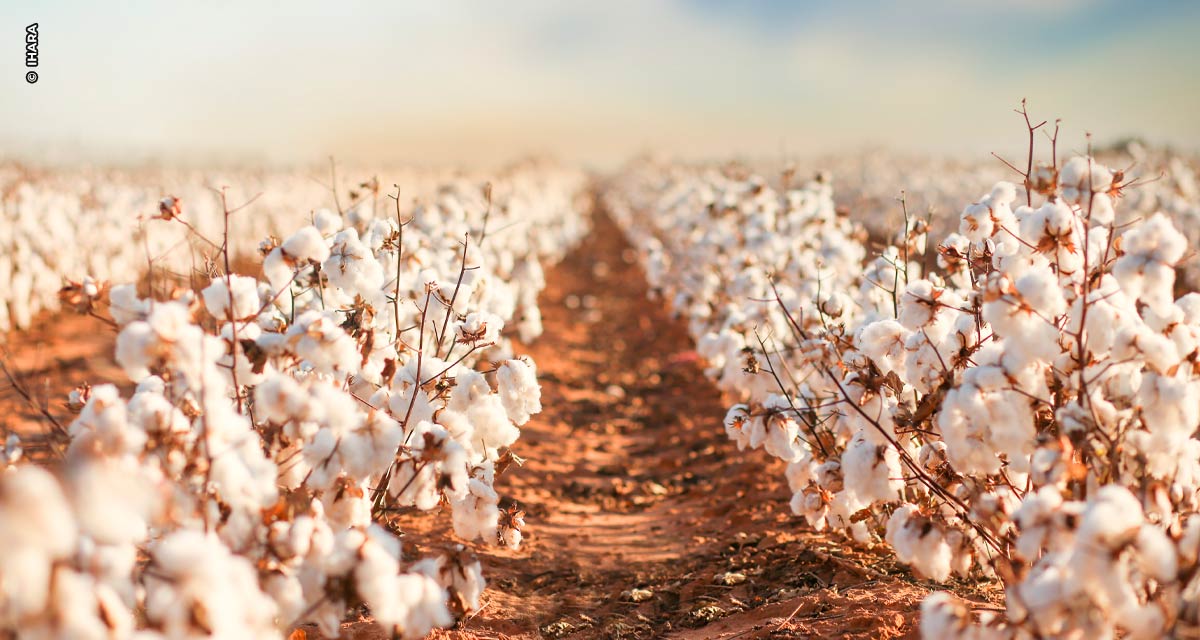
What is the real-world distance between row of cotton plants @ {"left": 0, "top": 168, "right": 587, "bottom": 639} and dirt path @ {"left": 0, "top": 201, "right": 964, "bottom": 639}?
29.0 inches

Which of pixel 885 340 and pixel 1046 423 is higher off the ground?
pixel 885 340

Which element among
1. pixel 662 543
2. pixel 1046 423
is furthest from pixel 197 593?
pixel 662 543

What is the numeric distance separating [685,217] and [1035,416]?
10365 millimetres

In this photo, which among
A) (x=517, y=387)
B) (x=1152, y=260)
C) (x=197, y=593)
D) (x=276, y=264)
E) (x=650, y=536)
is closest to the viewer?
(x=197, y=593)

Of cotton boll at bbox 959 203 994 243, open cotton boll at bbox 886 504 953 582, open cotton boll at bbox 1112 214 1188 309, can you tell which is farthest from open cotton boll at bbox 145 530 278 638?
cotton boll at bbox 959 203 994 243

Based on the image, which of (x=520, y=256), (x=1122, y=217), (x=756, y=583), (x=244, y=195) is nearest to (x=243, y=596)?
(x=756, y=583)

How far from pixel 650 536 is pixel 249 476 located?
3.32m

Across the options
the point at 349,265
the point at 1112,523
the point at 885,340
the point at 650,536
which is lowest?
the point at 650,536

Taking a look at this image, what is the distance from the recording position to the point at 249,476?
7.47ft

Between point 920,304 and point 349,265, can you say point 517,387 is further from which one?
point 920,304

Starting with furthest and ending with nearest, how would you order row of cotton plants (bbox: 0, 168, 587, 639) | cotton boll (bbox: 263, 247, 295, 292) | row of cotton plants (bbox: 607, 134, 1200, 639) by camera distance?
cotton boll (bbox: 263, 247, 295, 292)
row of cotton plants (bbox: 607, 134, 1200, 639)
row of cotton plants (bbox: 0, 168, 587, 639)

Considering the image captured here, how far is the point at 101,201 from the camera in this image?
15.7 metres

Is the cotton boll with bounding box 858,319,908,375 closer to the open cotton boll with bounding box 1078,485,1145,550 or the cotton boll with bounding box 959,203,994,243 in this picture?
the cotton boll with bounding box 959,203,994,243

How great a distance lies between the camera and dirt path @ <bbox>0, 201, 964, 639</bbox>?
3723mm
